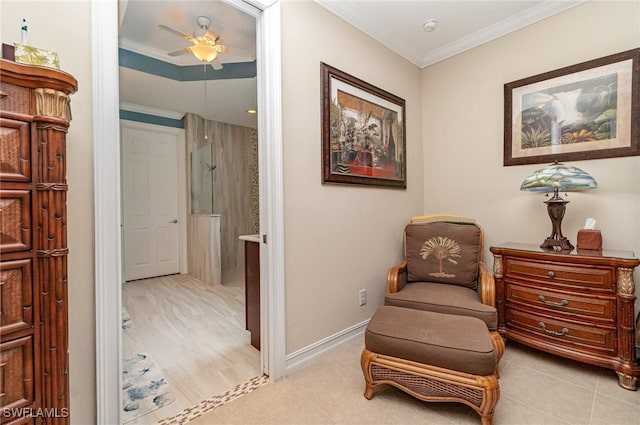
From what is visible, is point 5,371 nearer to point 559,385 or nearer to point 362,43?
point 559,385

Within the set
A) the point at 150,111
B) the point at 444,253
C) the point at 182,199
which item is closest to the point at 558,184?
the point at 444,253

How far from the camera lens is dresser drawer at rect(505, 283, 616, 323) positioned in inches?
69.8

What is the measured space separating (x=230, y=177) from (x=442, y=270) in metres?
4.20

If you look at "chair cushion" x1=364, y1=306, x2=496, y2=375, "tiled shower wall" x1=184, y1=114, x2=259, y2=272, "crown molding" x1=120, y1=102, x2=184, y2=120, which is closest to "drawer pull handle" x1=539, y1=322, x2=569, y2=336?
"chair cushion" x1=364, y1=306, x2=496, y2=375

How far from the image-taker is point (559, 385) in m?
1.75

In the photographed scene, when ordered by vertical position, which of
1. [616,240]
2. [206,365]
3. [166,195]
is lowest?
[206,365]

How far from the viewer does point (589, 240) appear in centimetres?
198

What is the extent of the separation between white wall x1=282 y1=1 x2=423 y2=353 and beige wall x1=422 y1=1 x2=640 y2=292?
0.69 m

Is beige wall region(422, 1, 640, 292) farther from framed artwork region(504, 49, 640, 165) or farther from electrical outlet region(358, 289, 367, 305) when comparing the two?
electrical outlet region(358, 289, 367, 305)

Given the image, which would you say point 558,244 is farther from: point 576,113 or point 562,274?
point 576,113

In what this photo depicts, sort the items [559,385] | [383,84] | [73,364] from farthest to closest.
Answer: [383,84] < [559,385] < [73,364]

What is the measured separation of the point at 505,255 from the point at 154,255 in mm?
4714

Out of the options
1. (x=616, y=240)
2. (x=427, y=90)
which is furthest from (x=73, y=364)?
(x=427, y=90)

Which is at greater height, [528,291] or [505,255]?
[505,255]
